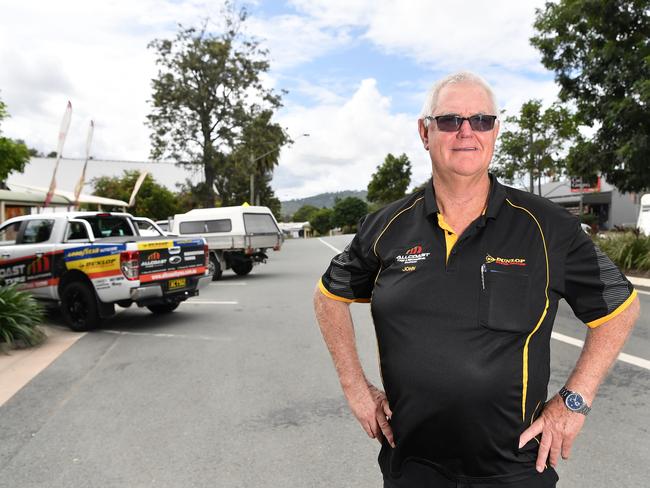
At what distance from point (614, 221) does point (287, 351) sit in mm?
46400

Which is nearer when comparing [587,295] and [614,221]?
[587,295]

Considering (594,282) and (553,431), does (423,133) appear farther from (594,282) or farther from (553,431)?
(553,431)

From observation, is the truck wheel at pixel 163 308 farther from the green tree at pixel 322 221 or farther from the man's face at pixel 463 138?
the green tree at pixel 322 221

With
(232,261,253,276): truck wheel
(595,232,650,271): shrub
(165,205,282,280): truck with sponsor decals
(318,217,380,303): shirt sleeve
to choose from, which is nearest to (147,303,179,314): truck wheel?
(165,205,282,280): truck with sponsor decals

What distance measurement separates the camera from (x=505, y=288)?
1.84 meters

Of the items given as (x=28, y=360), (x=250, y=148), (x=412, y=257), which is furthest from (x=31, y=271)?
(x=250, y=148)

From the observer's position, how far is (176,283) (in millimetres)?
9547

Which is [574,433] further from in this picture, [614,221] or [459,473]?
[614,221]

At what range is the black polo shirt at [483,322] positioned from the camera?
1837mm

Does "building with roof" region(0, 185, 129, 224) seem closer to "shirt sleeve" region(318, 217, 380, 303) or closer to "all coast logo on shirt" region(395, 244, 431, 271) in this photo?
"shirt sleeve" region(318, 217, 380, 303)

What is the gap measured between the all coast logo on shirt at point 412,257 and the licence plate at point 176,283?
25.8 feet

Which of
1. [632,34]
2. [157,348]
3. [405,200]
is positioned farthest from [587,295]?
[632,34]

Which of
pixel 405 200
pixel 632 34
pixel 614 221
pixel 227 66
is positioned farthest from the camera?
pixel 614 221

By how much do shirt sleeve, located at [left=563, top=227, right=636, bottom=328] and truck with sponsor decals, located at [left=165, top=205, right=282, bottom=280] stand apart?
50.7ft
